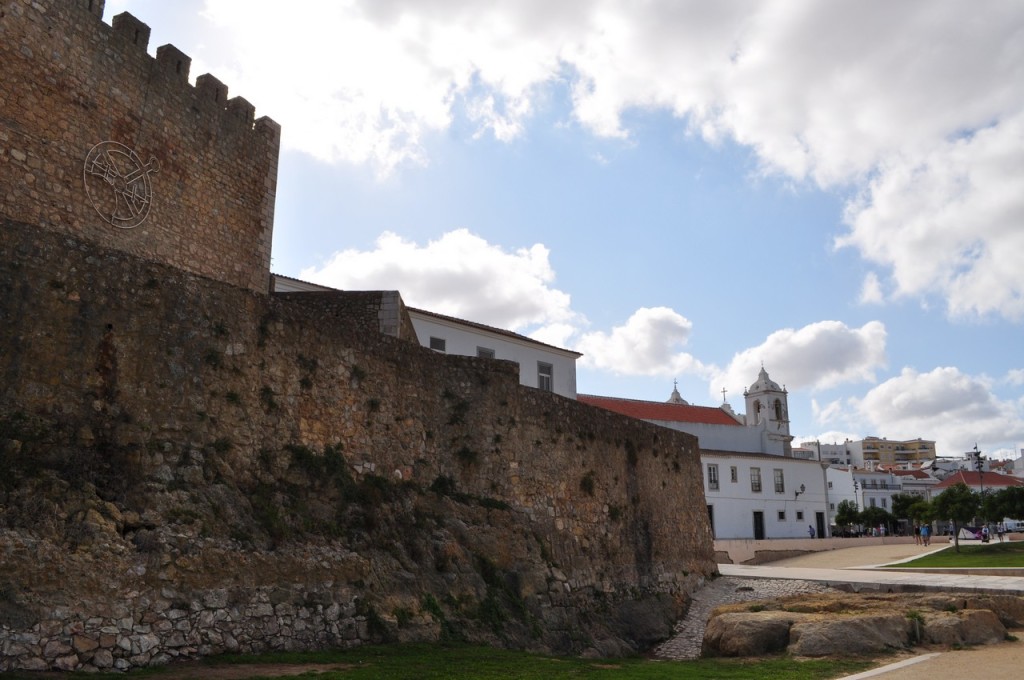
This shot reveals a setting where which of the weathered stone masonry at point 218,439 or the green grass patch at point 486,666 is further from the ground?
the weathered stone masonry at point 218,439

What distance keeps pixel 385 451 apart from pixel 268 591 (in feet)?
13.2

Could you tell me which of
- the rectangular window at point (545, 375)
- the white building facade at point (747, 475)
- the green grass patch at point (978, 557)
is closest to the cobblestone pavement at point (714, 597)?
the green grass patch at point (978, 557)

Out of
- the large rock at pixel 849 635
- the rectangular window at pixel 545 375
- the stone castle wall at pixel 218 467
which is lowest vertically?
the large rock at pixel 849 635

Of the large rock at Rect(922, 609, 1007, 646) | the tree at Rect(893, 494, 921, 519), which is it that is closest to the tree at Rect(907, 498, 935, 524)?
the tree at Rect(893, 494, 921, 519)

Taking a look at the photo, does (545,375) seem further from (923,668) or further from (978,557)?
(923,668)

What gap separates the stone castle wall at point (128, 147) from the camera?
40.4 ft

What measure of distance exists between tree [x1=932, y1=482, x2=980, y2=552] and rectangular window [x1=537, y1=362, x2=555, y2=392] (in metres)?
19.9

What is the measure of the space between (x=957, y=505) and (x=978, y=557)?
7453 mm

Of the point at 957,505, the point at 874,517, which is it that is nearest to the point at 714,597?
the point at 957,505

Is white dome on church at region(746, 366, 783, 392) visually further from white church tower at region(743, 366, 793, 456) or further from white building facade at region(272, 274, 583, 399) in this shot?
white building facade at region(272, 274, 583, 399)

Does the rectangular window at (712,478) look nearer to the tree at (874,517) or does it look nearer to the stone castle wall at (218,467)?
the tree at (874,517)

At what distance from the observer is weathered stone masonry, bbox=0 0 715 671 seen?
924cm

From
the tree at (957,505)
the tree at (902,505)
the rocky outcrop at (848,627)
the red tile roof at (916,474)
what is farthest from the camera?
the red tile roof at (916,474)

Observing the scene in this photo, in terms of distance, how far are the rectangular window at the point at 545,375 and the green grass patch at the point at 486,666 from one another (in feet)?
82.5
